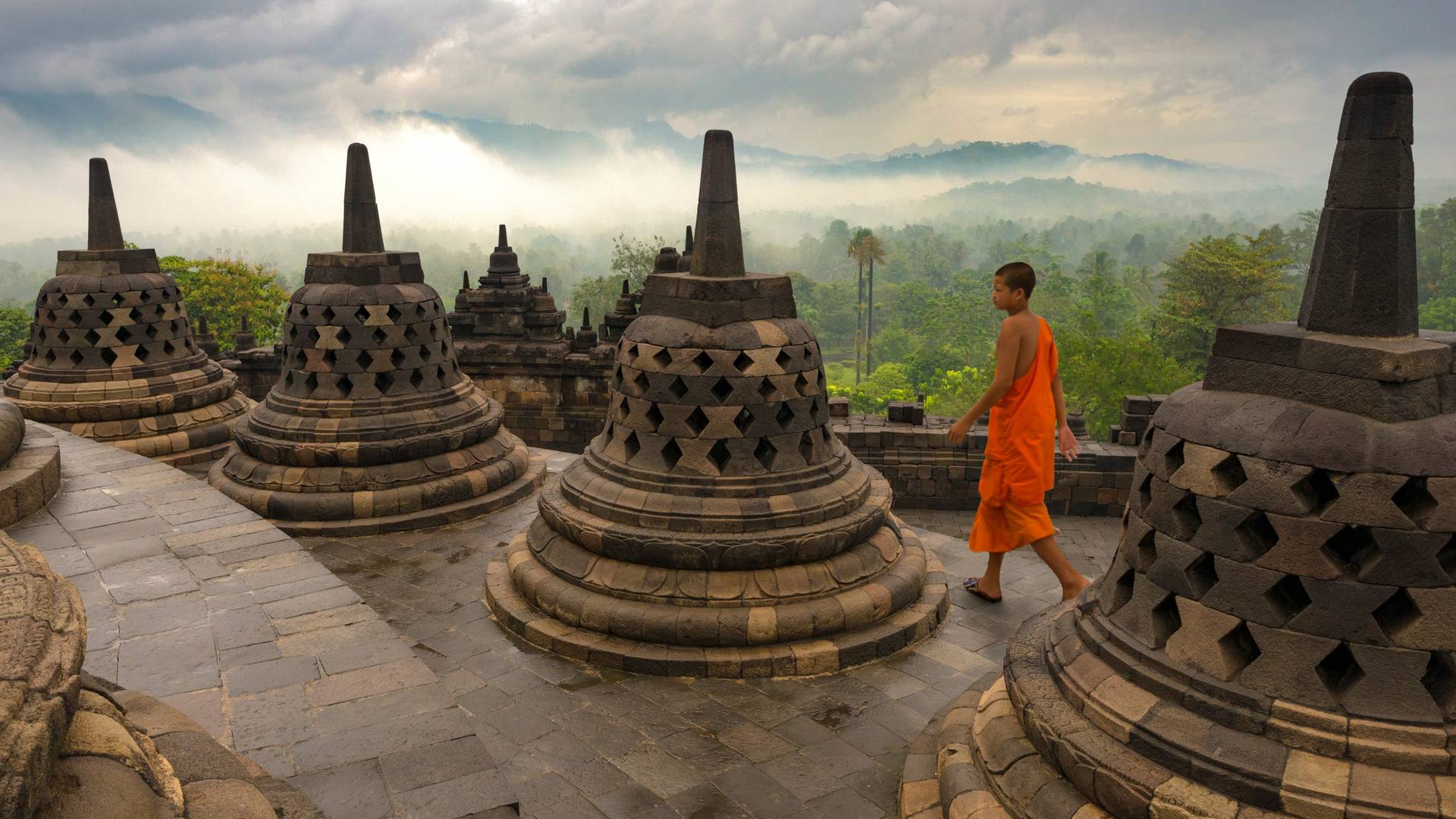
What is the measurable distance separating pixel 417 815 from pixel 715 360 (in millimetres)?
3455

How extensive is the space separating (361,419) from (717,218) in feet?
13.4

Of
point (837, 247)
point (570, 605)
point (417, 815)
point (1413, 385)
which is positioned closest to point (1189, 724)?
point (1413, 385)

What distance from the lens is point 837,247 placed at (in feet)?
488

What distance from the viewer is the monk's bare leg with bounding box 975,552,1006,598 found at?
259 inches

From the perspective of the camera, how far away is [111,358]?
35.3 ft

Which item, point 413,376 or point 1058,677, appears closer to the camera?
point 1058,677

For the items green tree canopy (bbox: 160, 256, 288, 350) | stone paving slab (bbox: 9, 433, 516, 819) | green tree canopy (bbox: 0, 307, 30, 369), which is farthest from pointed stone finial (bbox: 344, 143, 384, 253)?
green tree canopy (bbox: 0, 307, 30, 369)

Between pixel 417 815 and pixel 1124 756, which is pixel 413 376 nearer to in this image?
pixel 417 815

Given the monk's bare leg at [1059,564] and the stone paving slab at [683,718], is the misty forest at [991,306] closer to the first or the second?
the stone paving slab at [683,718]

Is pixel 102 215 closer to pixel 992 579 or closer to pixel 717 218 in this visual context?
pixel 717 218

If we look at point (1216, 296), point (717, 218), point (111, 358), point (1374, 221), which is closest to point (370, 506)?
point (717, 218)

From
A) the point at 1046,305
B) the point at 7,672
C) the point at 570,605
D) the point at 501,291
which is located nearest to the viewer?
the point at 7,672

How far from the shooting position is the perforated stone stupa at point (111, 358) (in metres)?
10.5

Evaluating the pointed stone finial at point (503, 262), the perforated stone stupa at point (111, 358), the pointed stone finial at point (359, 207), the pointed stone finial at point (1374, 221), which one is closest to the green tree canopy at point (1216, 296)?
the pointed stone finial at point (503, 262)
